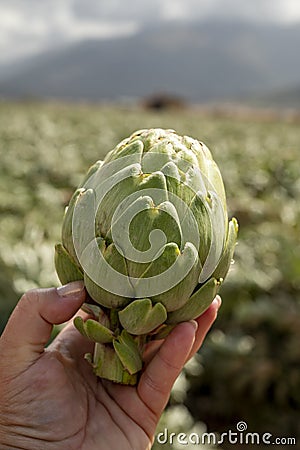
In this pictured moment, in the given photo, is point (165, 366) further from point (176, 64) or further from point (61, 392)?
point (176, 64)

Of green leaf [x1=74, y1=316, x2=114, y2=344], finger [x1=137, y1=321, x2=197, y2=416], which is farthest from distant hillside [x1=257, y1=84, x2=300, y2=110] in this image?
green leaf [x1=74, y1=316, x2=114, y2=344]

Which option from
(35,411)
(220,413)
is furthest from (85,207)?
(220,413)

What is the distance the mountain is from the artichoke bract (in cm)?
10938

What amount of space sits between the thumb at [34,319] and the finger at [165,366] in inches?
7.0

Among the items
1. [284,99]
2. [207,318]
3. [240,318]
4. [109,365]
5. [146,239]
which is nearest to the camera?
[146,239]

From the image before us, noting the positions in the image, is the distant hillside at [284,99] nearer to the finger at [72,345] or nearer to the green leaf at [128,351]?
the finger at [72,345]

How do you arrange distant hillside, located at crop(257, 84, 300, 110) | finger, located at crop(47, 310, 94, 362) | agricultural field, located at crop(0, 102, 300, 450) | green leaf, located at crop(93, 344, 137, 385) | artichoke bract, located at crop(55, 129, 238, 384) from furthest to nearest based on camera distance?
distant hillside, located at crop(257, 84, 300, 110), agricultural field, located at crop(0, 102, 300, 450), finger, located at crop(47, 310, 94, 362), green leaf, located at crop(93, 344, 137, 385), artichoke bract, located at crop(55, 129, 238, 384)

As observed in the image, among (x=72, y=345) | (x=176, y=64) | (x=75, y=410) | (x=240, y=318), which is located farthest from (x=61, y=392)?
(x=176, y=64)

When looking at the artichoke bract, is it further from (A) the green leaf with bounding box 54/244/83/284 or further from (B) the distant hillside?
(B) the distant hillside

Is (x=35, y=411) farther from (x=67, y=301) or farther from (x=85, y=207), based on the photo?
(x=85, y=207)

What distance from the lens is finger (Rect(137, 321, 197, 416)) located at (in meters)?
1.10

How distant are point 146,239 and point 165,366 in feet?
0.87

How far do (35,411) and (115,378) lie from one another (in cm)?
15

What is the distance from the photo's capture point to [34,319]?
108 centimetres
